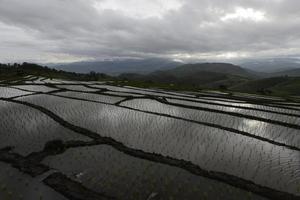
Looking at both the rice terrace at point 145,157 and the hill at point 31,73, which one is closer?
the rice terrace at point 145,157

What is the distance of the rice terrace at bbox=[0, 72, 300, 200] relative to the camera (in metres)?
7.75

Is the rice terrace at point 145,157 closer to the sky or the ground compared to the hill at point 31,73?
closer to the ground

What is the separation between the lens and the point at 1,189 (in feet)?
24.7

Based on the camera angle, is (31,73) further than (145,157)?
Yes

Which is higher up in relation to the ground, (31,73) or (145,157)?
(31,73)

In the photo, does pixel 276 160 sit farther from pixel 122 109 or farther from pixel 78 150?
pixel 122 109

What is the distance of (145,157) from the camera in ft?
33.1

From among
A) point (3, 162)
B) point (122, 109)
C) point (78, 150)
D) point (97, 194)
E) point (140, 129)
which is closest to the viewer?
point (97, 194)

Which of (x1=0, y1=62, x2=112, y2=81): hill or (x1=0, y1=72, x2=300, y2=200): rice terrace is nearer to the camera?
(x1=0, y1=72, x2=300, y2=200): rice terrace

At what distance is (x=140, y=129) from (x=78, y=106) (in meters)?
8.67

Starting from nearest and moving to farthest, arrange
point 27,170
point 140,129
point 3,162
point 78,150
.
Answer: point 27,170 < point 3,162 < point 78,150 < point 140,129

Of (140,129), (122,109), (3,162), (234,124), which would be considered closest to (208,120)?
(234,124)

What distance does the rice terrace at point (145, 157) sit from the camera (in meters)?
7.75

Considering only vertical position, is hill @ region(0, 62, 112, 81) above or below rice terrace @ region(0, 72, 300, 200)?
above
